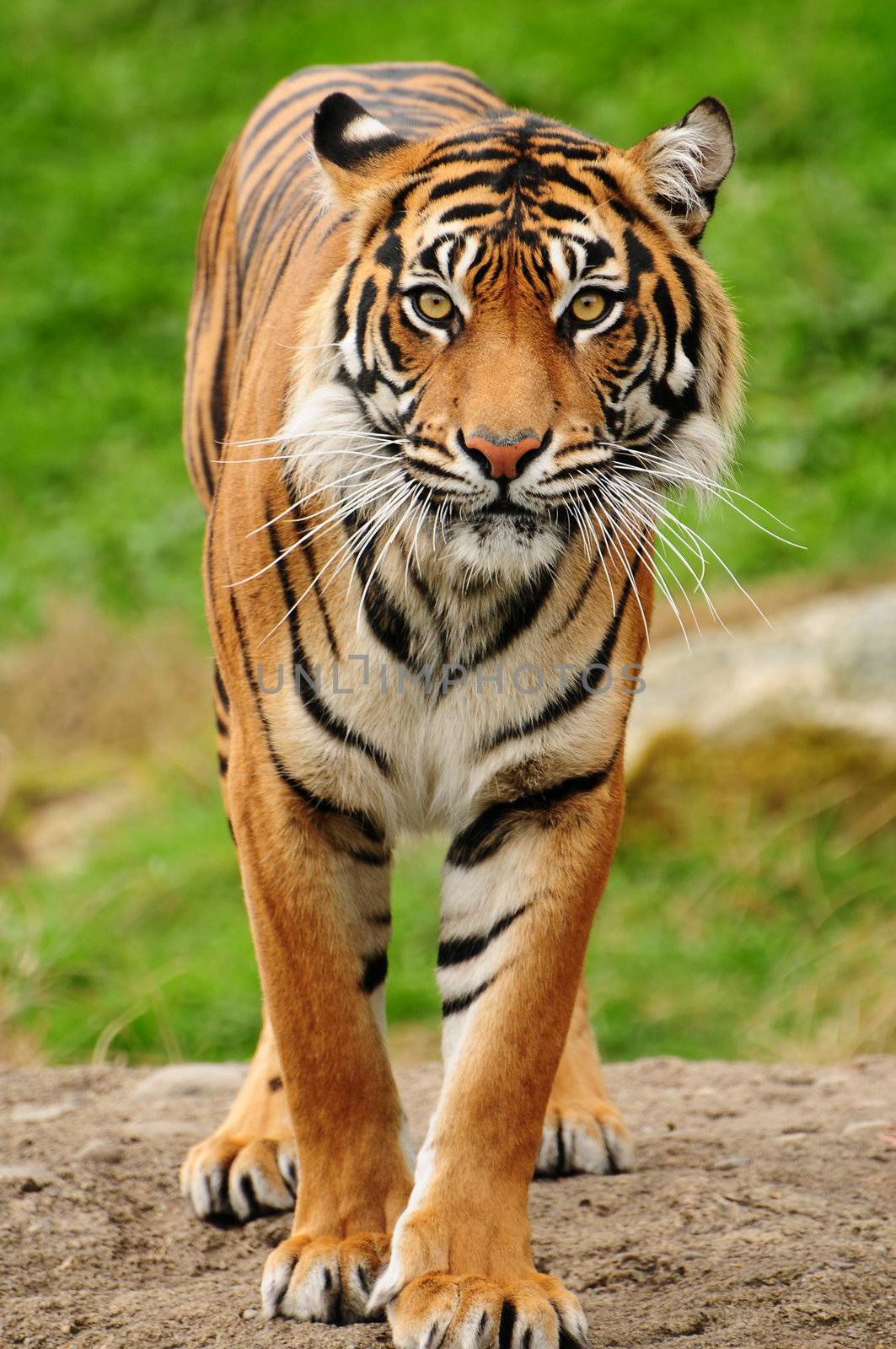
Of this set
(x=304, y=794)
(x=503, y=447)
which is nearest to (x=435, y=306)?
(x=503, y=447)

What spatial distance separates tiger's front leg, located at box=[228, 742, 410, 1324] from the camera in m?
2.48

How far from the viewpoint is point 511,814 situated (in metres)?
2.54

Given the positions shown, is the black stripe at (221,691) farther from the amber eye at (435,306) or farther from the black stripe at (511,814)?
the amber eye at (435,306)

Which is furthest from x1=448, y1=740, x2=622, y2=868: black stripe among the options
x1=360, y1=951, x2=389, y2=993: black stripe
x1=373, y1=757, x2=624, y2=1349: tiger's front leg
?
x1=360, y1=951, x2=389, y2=993: black stripe

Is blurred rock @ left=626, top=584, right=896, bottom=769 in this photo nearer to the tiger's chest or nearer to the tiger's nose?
the tiger's chest

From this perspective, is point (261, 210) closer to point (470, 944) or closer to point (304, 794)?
point (304, 794)

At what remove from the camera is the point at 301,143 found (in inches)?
135

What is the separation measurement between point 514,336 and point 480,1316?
1.31 metres

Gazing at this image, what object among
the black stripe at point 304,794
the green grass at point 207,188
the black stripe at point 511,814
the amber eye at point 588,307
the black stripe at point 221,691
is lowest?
the black stripe at point 511,814

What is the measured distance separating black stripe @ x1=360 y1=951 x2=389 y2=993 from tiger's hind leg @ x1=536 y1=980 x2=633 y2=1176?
463mm

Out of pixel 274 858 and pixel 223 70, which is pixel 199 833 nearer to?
pixel 274 858

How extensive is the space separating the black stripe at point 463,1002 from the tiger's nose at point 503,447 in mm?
763

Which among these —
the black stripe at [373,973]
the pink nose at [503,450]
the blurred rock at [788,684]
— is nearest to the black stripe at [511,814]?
the black stripe at [373,973]

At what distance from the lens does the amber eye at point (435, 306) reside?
7.72ft
